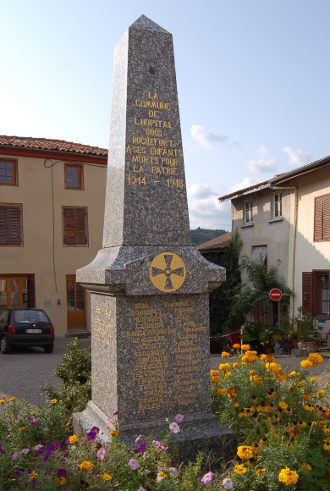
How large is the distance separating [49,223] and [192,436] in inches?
682

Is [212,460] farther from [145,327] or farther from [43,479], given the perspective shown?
[43,479]

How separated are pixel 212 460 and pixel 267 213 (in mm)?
15447

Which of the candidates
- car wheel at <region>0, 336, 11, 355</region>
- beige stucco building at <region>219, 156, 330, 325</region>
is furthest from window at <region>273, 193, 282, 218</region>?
car wheel at <region>0, 336, 11, 355</region>

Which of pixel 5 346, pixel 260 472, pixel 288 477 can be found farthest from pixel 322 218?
pixel 288 477

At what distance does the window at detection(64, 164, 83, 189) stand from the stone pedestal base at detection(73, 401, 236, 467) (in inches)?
693

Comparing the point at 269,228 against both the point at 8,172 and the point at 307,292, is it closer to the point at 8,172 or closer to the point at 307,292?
the point at 307,292

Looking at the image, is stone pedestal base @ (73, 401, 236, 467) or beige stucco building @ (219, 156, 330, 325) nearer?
stone pedestal base @ (73, 401, 236, 467)

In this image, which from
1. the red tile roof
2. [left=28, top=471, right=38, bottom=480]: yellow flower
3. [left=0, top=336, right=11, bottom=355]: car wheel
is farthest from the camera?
the red tile roof

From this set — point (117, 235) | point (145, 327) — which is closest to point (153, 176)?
point (117, 235)

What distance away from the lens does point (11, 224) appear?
20141 mm

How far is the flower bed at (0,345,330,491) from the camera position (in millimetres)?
3355

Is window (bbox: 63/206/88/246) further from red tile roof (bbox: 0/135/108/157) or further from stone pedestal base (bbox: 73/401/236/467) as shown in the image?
stone pedestal base (bbox: 73/401/236/467)

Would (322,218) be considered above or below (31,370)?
above

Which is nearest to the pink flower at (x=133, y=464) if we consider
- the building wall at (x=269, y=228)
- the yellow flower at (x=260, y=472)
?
the yellow flower at (x=260, y=472)
